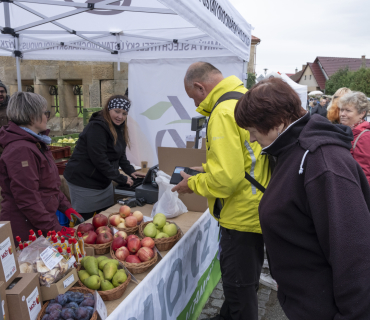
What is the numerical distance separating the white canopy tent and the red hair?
7.03 feet

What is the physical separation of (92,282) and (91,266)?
12cm

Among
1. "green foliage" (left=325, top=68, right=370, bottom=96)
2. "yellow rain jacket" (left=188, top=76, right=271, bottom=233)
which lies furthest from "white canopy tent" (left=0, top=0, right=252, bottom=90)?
"green foliage" (left=325, top=68, right=370, bottom=96)

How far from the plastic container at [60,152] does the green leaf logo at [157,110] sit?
138 centimetres

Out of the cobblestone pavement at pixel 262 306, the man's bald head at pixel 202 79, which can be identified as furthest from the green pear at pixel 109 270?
the cobblestone pavement at pixel 262 306

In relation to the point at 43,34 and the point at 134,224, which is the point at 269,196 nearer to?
the point at 134,224

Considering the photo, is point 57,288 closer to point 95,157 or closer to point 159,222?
point 159,222

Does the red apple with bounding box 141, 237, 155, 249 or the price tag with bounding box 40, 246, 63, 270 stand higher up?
the price tag with bounding box 40, 246, 63, 270

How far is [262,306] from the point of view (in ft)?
9.39

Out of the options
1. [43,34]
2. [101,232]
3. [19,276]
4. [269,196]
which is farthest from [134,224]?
[43,34]

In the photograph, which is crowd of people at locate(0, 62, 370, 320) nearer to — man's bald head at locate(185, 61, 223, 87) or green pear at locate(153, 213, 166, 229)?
man's bald head at locate(185, 61, 223, 87)

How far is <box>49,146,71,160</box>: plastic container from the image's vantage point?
4395 millimetres

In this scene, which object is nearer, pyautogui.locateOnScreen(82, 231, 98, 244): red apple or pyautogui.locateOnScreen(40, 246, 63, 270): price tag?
pyautogui.locateOnScreen(40, 246, 63, 270): price tag

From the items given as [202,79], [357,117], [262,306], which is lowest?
[262,306]

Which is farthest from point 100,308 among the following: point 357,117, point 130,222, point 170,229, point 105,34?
point 105,34
